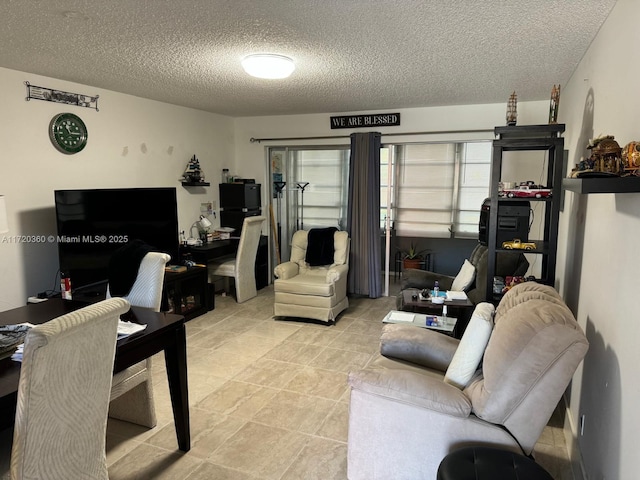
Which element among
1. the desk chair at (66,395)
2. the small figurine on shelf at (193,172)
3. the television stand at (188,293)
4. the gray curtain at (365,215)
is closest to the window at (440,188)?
the gray curtain at (365,215)

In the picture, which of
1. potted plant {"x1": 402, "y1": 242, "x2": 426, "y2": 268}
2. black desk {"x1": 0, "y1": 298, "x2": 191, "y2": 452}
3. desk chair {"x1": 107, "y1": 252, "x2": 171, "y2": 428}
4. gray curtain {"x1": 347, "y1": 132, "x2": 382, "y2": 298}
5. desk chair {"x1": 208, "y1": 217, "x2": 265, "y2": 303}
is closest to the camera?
black desk {"x1": 0, "y1": 298, "x2": 191, "y2": 452}

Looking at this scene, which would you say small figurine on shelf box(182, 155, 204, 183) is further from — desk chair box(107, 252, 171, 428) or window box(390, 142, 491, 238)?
window box(390, 142, 491, 238)

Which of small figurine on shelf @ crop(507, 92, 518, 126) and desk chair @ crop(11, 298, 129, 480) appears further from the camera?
small figurine on shelf @ crop(507, 92, 518, 126)

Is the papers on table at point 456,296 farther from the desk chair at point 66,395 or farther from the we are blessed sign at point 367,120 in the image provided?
the desk chair at point 66,395

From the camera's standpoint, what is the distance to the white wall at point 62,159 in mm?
3486

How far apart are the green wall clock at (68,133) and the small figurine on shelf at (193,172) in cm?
139

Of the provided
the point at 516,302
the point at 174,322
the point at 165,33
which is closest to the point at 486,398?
the point at 516,302

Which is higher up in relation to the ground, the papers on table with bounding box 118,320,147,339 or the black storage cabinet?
the black storage cabinet

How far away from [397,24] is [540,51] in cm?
119

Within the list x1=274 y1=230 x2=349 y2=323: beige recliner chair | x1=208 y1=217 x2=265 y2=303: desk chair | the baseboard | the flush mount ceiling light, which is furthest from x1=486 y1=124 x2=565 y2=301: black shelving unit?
x1=208 y1=217 x2=265 y2=303: desk chair

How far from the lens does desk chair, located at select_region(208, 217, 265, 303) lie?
5.21 m

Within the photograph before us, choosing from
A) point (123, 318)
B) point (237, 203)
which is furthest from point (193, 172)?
point (123, 318)

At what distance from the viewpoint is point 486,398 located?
180 centimetres

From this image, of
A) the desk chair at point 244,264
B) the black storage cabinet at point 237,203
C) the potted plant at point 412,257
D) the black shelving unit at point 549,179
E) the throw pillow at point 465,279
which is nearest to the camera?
the black shelving unit at point 549,179
